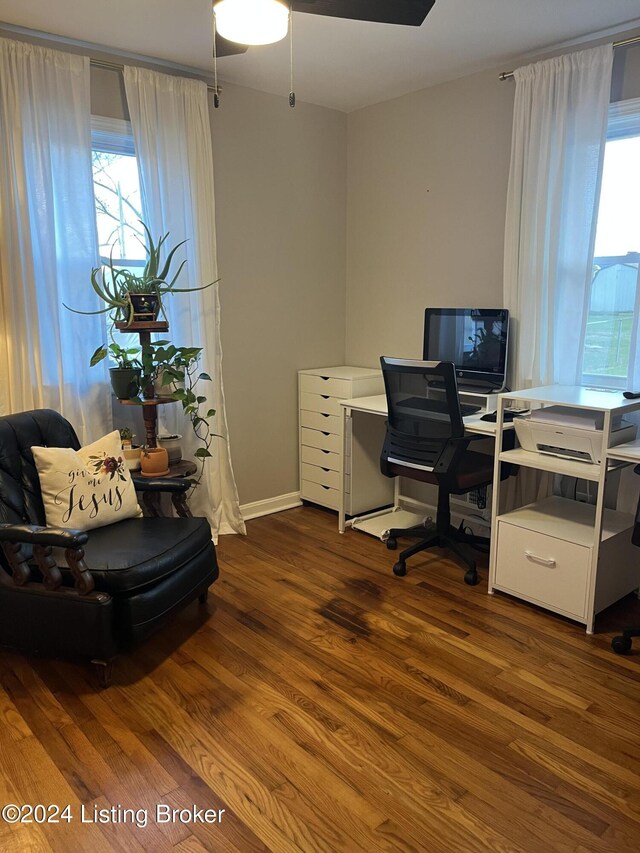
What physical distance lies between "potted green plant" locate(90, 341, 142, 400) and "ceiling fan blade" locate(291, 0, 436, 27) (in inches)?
71.5

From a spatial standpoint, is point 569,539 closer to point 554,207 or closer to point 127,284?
point 554,207

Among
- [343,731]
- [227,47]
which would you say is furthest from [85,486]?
[227,47]

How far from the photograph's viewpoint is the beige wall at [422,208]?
141 inches

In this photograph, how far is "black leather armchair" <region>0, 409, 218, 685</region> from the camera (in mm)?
2311

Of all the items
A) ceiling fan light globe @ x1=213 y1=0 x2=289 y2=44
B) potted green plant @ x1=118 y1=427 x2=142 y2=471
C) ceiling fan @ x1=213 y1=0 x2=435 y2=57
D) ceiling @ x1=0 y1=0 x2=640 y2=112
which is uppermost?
ceiling @ x1=0 y1=0 x2=640 y2=112

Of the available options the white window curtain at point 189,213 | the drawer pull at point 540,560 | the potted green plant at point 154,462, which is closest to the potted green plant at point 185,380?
the white window curtain at point 189,213

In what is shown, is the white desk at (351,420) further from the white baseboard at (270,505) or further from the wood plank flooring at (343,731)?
the wood plank flooring at (343,731)

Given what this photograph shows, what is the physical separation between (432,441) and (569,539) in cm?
79

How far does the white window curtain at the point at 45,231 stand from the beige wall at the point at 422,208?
6.09 ft

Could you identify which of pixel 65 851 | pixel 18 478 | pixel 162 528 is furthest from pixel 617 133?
pixel 65 851

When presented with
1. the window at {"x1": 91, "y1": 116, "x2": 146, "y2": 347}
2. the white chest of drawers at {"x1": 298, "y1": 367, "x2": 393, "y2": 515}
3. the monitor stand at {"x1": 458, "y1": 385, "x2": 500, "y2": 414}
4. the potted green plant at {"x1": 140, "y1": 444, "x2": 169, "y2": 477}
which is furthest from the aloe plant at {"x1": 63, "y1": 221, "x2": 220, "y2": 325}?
the monitor stand at {"x1": 458, "y1": 385, "x2": 500, "y2": 414}

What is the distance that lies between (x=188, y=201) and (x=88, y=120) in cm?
64

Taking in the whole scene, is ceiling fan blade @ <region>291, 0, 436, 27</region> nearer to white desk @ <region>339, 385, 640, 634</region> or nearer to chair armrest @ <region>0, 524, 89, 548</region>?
white desk @ <region>339, 385, 640, 634</region>

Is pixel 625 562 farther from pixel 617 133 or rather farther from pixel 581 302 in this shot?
pixel 617 133
